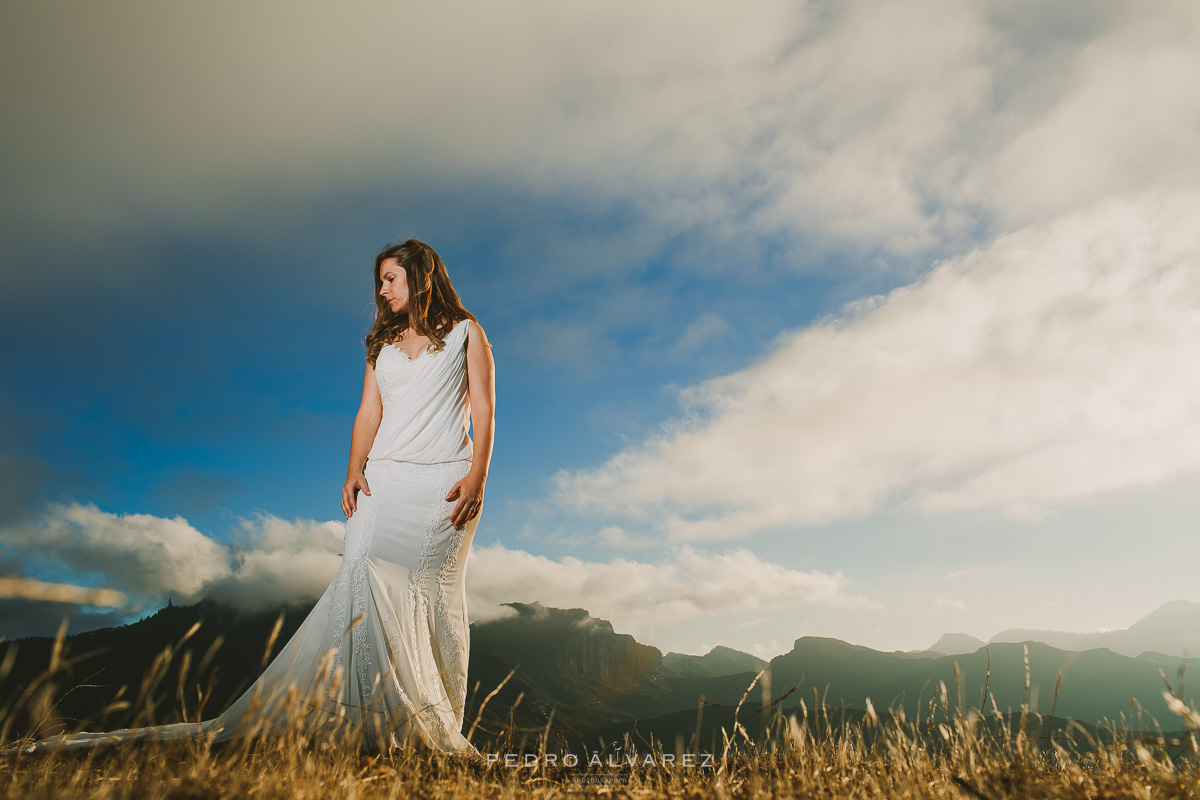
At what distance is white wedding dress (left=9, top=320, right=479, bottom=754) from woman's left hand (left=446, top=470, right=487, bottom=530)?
79 mm

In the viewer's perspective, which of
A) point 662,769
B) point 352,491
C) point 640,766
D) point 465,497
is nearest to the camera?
point 662,769

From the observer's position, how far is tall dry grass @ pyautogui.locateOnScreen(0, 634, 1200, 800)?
2408 mm

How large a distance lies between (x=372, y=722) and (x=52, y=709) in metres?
1.66

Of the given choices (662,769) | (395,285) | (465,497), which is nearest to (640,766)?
(662,769)

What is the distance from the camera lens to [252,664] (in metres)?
186

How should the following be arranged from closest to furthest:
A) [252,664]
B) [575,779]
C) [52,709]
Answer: [52,709] → [575,779] → [252,664]

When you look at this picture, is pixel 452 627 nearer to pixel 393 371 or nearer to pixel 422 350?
pixel 393 371

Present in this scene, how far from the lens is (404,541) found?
15.2 feet

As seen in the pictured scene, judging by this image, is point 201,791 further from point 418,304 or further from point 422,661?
point 418,304

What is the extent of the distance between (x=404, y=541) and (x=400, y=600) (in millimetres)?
430

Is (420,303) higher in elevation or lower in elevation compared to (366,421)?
higher

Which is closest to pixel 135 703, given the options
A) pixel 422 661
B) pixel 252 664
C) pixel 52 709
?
pixel 52 709

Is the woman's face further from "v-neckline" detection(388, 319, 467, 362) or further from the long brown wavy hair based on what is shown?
"v-neckline" detection(388, 319, 467, 362)

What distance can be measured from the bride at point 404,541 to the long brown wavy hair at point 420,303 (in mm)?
11
